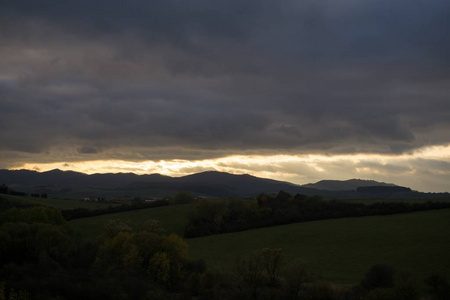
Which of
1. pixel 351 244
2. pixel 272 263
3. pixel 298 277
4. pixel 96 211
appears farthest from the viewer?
pixel 96 211

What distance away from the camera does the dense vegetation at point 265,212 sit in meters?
108

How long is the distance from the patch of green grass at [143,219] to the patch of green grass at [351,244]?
17779 millimetres

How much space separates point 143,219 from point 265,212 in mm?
33886

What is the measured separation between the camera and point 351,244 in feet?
274

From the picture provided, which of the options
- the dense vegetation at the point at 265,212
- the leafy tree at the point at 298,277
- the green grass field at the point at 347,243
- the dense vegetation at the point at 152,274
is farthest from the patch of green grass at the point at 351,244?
the leafy tree at the point at 298,277

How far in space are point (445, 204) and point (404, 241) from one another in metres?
35.0

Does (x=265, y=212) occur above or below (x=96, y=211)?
above

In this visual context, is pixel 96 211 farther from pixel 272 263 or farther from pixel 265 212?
pixel 272 263

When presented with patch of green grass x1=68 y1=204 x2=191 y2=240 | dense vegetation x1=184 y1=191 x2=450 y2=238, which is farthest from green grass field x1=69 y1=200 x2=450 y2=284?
dense vegetation x1=184 y1=191 x2=450 y2=238

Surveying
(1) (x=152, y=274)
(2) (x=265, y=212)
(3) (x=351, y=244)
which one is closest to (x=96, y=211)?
(2) (x=265, y=212)

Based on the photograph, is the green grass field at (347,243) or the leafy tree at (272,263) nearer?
the leafy tree at (272,263)

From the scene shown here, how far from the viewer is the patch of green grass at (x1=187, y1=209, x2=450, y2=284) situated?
219 ft

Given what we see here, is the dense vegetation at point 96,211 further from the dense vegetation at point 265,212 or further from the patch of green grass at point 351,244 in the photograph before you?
the patch of green grass at point 351,244

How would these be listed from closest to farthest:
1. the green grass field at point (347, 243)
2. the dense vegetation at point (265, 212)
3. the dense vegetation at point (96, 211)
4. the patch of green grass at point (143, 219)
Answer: the green grass field at point (347, 243)
the dense vegetation at point (265, 212)
the patch of green grass at point (143, 219)
the dense vegetation at point (96, 211)
